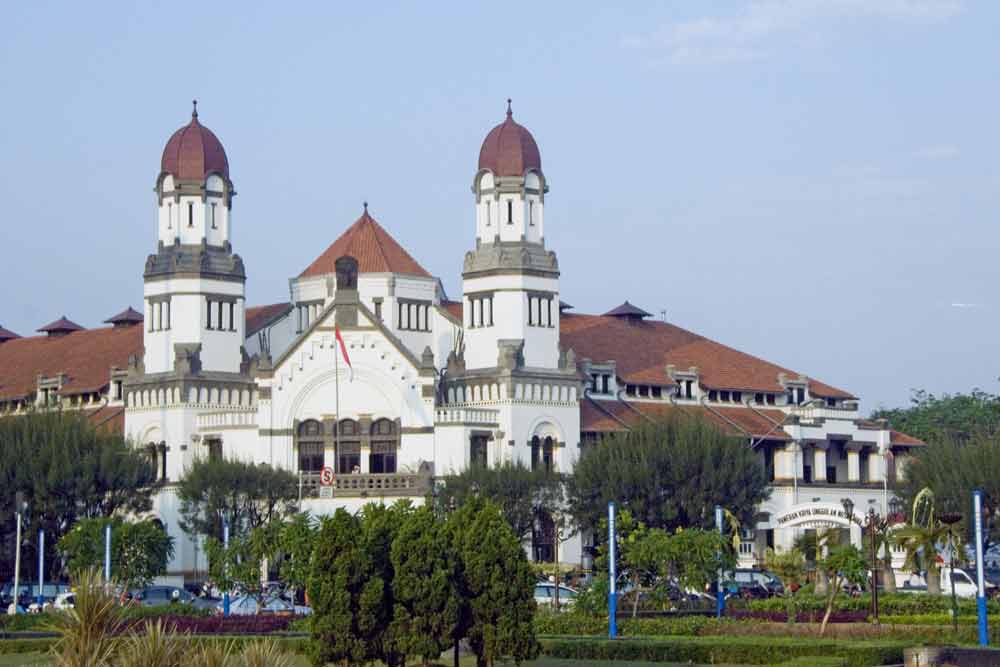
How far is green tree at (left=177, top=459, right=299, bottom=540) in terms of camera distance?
101m

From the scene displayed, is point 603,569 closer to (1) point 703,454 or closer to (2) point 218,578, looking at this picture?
(2) point 218,578

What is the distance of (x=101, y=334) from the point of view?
12531 cm

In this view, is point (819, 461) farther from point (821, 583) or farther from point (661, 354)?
point (821, 583)

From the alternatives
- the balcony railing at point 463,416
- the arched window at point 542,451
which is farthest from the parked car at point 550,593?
the arched window at point 542,451

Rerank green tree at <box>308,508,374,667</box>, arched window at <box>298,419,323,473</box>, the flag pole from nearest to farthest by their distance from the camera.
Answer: green tree at <box>308,508,374,667</box> < the flag pole < arched window at <box>298,419,323,473</box>

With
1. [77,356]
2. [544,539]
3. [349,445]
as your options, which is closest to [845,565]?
[544,539]

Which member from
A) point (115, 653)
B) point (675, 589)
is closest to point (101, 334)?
point (675, 589)

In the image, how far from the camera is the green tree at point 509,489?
9819 centimetres

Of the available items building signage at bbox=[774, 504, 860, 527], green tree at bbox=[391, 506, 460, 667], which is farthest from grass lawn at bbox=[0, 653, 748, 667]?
building signage at bbox=[774, 504, 860, 527]

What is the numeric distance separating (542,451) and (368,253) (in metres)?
16.0

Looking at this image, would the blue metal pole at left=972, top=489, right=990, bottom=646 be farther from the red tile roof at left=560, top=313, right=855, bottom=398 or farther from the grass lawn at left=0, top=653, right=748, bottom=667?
the red tile roof at left=560, top=313, right=855, bottom=398

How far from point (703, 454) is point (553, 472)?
24.1ft

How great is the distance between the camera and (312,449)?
106 metres

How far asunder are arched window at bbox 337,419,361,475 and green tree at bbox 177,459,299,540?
3.51 m
